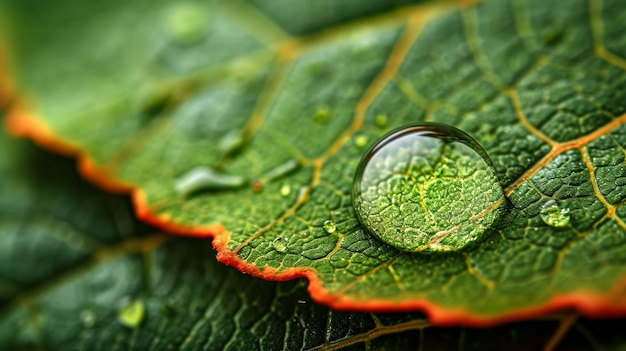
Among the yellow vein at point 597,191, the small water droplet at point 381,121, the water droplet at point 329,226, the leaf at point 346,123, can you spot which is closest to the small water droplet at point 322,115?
the leaf at point 346,123

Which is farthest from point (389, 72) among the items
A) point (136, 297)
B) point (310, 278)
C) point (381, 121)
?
point (136, 297)

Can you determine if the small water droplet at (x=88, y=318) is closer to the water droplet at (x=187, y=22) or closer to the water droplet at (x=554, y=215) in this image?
the water droplet at (x=187, y=22)

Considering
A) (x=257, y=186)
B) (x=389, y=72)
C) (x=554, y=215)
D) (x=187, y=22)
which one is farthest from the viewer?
(x=187, y=22)

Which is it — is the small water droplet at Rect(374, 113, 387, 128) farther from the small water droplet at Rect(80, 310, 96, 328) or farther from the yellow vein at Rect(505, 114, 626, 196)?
the small water droplet at Rect(80, 310, 96, 328)

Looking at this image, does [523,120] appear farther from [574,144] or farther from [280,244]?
[280,244]

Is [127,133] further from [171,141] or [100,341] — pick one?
[100,341]

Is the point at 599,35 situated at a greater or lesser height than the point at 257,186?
greater
